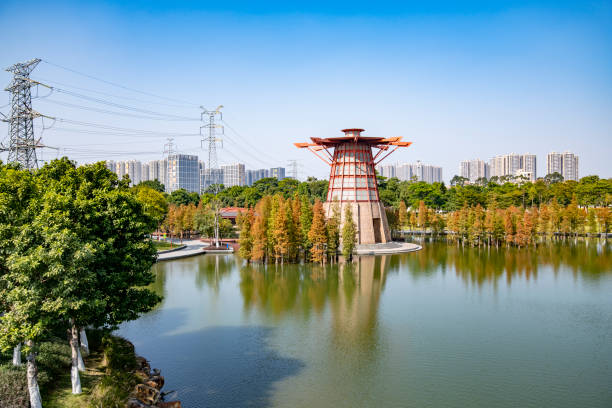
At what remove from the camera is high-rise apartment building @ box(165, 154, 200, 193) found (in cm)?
13862

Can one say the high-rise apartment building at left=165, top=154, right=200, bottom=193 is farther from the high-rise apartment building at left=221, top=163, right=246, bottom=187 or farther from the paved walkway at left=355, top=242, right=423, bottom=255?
the paved walkway at left=355, top=242, right=423, bottom=255

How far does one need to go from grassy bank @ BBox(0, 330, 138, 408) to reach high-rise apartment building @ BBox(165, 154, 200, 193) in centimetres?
12920

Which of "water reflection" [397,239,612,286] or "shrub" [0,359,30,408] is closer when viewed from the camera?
"shrub" [0,359,30,408]

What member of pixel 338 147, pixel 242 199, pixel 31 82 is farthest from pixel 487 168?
pixel 31 82

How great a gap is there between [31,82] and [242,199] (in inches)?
2012

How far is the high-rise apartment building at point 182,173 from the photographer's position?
13862cm

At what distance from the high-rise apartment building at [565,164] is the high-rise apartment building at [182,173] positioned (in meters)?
130

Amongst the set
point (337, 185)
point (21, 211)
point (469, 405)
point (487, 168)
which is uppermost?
point (487, 168)

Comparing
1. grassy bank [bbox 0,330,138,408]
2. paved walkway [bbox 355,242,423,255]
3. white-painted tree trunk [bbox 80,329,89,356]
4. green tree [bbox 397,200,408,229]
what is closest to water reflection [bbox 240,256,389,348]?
paved walkway [bbox 355,242,423,255]

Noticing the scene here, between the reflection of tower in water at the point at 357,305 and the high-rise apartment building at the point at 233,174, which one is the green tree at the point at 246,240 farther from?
the high-rise apartment building at the point at 233,174

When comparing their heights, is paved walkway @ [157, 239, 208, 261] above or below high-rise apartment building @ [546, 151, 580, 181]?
below

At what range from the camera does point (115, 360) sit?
1270cm

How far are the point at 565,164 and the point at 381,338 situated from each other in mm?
167362

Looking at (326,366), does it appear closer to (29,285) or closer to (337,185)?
(29,285)
